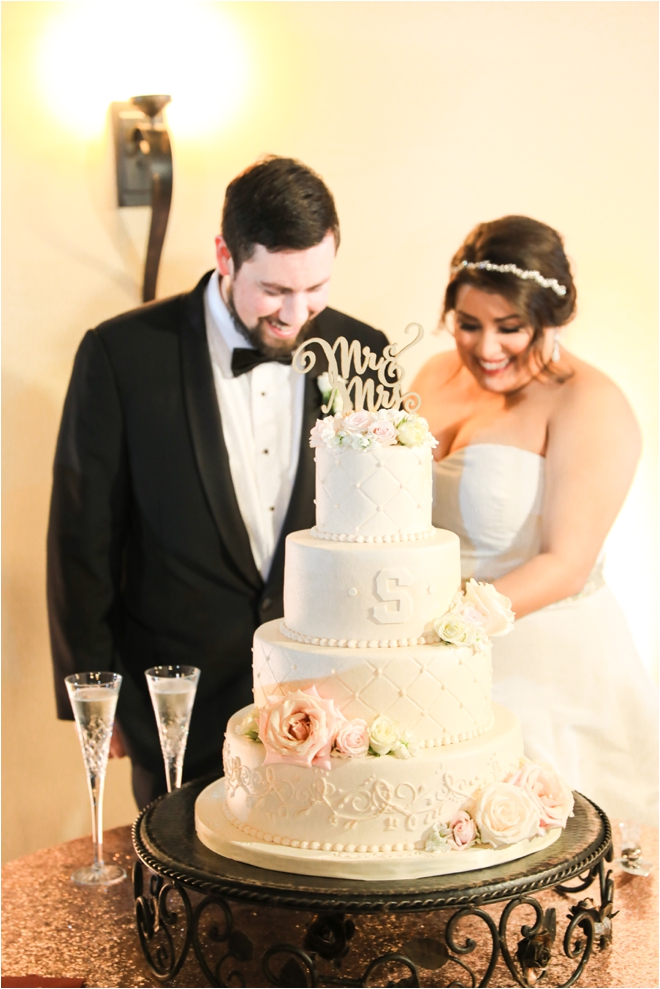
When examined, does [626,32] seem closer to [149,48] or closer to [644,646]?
[149,48]

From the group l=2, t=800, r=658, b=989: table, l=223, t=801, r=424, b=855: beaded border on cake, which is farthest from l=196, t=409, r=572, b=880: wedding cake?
l=2, t=800, r=658, b=989: table

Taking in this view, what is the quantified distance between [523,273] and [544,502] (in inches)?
30.6

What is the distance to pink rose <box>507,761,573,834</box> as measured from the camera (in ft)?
7.92

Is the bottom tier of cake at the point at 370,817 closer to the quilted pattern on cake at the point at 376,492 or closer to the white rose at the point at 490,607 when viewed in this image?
the white rose at the point at 490,607

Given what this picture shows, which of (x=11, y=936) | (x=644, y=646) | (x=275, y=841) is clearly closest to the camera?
(x=275, y=841)

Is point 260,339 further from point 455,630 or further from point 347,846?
point 347,846

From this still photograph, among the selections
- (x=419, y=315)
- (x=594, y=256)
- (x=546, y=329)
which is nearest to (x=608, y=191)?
(x=594, y=256)

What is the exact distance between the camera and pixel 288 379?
12.1 feet

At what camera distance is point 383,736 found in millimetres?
2318

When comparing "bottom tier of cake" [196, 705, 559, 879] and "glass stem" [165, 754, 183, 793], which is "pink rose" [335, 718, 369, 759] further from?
"glass stem" [165, 754, 183, 793]

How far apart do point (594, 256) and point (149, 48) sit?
5.63 ft

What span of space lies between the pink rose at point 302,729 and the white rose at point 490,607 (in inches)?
17.2

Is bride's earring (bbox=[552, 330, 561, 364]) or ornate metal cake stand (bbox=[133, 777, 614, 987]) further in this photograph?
bride's earring (bbox=[552, 330, 561, 364])

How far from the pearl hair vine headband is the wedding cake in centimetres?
131
